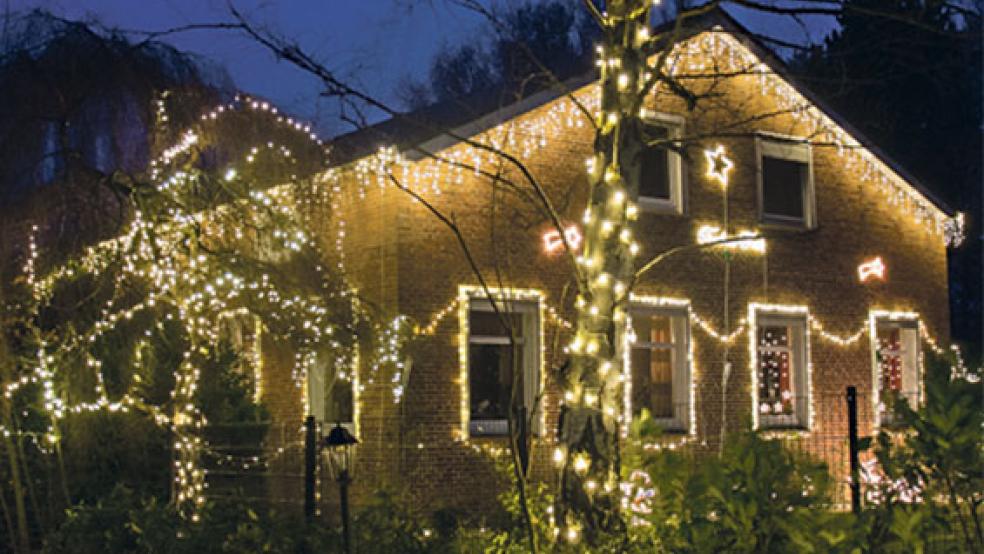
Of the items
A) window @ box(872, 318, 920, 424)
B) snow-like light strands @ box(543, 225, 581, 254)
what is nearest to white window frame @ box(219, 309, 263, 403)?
snow-like light strands @ box(543, 225, 581, 254)

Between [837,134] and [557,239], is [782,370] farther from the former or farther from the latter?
[557,239]

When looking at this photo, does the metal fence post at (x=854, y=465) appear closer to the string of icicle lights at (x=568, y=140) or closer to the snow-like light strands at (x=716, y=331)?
the string of icicle lights at (x=568, y=140)

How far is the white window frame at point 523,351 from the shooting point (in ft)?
49.1

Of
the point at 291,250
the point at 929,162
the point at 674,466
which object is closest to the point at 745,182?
the point at 291,250

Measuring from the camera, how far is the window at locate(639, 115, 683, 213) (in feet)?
57.3

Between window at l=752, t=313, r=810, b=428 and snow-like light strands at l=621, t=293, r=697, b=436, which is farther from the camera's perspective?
window at l=752, t=313, r=810, b=428

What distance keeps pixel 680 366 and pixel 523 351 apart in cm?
284

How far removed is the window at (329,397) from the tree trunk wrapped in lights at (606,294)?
7992mm

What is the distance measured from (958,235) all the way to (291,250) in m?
13.8

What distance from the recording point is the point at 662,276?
56.3 feet

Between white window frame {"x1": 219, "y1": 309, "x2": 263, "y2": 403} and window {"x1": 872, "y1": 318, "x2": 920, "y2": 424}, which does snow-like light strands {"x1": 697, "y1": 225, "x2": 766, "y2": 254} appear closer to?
window {"x1": 872, "y1": 318, "x2": 920, "y2": 424}

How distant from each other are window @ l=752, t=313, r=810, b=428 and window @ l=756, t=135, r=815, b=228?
1.59 metres

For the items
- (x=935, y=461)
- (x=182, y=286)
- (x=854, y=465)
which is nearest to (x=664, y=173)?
(x=182, y=286)

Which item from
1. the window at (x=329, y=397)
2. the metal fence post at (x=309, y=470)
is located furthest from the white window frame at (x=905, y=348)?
the metal fence post at (x=309, y=470)
